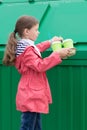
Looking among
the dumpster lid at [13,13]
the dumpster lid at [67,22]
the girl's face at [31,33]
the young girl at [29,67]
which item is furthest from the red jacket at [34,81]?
the dumpster lid at [13,13]

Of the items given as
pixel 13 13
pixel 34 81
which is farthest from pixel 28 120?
pixel 13 13

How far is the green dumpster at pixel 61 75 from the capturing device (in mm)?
3041

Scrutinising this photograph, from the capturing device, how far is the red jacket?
9.20 feet

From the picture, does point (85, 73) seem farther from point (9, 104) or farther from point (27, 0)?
point (27, 0)

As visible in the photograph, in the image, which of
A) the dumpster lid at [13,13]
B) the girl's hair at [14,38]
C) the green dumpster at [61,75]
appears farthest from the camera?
the dumpster lid at [13,13]

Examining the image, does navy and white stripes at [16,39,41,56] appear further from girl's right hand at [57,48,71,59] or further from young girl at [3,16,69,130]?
girl's right hand at [57,48,71,59]

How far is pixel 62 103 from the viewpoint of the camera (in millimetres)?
3107

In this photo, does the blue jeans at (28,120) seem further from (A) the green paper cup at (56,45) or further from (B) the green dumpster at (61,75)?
(A) the green paper cup at (56,45)

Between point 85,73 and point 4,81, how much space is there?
691mm

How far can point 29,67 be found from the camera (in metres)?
2.89

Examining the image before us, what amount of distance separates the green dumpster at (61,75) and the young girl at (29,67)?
0.59ft

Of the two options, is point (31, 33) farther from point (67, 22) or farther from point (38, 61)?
point (67, 22)

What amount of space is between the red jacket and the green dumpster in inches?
7.5

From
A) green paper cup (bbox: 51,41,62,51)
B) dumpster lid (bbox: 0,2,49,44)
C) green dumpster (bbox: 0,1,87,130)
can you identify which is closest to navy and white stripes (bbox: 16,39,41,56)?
green paper cup (bbox: 51,41,62,51)
